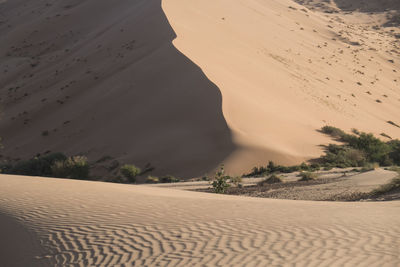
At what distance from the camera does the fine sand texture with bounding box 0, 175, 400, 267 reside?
17.3ft

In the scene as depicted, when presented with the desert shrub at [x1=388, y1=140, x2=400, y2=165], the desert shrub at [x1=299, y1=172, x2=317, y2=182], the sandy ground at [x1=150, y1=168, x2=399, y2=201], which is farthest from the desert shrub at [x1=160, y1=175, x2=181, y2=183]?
the desert shrub at [x1=388, y1=140, x2=400, y2=165]

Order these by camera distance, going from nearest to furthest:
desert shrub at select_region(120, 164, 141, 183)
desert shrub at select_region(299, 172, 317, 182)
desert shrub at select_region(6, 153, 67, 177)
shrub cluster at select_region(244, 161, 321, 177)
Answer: desert shrub at select_region(299, 172, 317, 182) < shrub cluster at select_region(244, 161, 321, 177) < desert shrub at select_region(120, 164, 141, 183) < desert shrub at select_region(6, 153, 67, 177)

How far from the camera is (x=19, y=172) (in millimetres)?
22156

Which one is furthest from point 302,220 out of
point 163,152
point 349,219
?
point 163,152

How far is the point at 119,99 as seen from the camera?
2833 cm

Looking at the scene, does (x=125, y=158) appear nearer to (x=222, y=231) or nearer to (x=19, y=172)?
(x=19, y=172)

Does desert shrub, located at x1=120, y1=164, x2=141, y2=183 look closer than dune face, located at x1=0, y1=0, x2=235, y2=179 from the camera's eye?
Yes

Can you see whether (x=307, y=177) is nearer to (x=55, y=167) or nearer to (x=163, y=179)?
(x=163, y=179)

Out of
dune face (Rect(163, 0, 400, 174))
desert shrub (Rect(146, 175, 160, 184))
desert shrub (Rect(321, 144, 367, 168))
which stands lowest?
desert shrub (Rect(146, 175, 160, 184))

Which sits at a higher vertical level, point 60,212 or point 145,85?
point 145,85

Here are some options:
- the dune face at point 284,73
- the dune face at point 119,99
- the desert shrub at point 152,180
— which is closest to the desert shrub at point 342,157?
the dune face at point 284,73

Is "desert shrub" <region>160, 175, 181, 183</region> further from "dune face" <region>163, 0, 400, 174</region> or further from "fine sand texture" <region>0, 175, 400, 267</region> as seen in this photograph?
"fine sand texture" <region>0, 175, 400, 267</region>

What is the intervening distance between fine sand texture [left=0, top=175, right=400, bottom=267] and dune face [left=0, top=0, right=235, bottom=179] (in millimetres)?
11633

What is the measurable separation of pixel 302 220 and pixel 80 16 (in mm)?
53495
